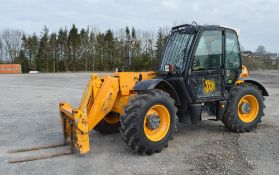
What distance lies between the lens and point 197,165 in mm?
5777

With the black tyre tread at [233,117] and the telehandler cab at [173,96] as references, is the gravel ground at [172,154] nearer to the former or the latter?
the black tyre tread at [233,117]

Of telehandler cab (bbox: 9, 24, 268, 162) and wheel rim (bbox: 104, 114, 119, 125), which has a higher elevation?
telehandler cab (bbox: 9, 24, 268, 162)

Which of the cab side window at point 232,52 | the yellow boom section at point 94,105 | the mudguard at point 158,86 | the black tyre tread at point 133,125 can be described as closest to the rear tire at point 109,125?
the yellow boom section at point 94,105

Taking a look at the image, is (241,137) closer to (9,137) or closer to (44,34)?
(9,137)

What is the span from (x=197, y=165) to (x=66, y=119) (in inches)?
106

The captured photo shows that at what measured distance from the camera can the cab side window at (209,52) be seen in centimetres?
727

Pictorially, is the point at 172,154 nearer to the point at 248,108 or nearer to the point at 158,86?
the point at 158,86

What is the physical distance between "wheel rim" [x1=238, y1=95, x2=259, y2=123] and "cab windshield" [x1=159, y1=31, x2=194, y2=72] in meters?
1.86

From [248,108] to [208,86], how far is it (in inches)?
54.2

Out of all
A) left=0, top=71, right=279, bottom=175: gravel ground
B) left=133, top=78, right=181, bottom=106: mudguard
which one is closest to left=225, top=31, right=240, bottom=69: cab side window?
left=133, top=78, right=181, bottom=106: mudguard

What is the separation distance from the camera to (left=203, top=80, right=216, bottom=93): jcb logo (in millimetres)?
7473

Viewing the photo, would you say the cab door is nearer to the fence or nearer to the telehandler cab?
the telehandler cab

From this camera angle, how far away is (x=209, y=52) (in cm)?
745

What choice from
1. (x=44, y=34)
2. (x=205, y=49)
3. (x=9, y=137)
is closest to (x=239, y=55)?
(x=205, y=49)
